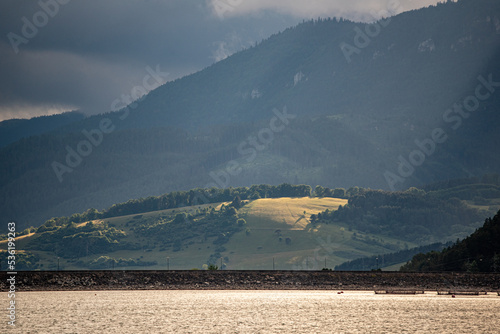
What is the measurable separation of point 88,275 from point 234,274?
98.8ft

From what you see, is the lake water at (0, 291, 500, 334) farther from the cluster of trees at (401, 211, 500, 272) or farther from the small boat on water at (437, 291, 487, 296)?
the cluster of trees at (401, 211, 500, 272)

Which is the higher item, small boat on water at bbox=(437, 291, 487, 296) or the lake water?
small boat on water at bbox=(437, 291, 487, 296)

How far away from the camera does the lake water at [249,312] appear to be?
89.9 m

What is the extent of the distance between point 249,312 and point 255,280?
119 feet

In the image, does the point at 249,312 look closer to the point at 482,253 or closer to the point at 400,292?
the point at 400,292

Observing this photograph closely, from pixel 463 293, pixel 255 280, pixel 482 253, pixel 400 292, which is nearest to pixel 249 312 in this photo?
pixel 255 280

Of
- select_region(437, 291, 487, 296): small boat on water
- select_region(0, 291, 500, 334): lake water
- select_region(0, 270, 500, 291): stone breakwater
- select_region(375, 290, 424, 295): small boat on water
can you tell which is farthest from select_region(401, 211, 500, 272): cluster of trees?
select_region(0, 291, 500, 334): lake water

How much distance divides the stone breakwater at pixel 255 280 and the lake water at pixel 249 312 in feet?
15.5

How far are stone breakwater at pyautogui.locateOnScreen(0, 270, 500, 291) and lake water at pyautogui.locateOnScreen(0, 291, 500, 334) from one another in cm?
473

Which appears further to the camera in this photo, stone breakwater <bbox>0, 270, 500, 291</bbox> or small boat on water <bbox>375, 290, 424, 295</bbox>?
stone breakwater <bbox>0, 270, 500, 291</bbox>

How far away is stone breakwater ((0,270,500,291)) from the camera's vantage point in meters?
137

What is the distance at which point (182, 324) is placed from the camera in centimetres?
9306

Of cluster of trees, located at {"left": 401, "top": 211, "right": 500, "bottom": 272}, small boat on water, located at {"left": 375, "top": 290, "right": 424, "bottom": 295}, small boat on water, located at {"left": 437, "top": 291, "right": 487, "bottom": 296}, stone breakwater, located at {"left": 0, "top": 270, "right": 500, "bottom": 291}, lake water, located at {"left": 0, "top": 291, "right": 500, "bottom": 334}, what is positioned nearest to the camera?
lake water, located at {"left": 0, "top": 291, "right": 500, "bottom": 334}

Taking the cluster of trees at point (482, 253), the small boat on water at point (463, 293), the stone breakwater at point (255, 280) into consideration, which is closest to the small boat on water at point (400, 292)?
the stone breakwater at point (255, 280)
